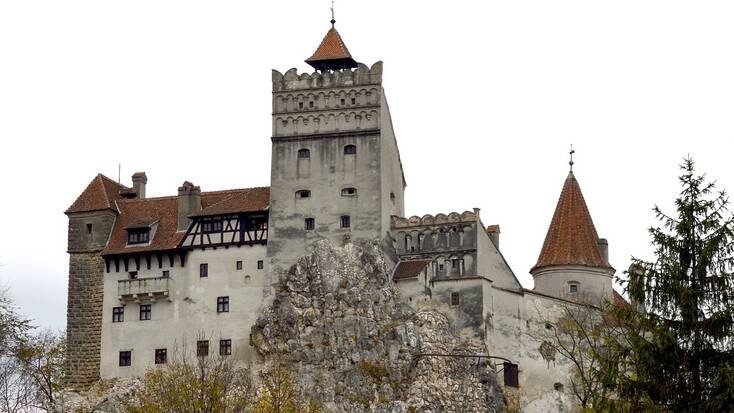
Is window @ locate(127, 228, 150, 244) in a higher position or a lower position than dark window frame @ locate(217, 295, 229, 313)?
higher

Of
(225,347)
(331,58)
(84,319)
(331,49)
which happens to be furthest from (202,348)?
(331,49)

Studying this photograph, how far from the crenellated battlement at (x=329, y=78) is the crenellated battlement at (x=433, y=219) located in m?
7.19

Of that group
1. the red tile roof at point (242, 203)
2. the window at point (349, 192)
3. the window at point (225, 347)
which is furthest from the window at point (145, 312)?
the window at point (349, 192)

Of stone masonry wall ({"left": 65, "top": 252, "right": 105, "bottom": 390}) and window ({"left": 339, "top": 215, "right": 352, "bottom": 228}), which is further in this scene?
stone masonry wall ({"left": 65, "top": 252, "right": 105, "bottom": 390})

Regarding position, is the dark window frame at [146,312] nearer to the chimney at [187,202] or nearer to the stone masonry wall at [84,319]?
the stone masonry wall at [84,319]

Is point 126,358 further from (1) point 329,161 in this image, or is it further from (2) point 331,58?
(2) point 331,58

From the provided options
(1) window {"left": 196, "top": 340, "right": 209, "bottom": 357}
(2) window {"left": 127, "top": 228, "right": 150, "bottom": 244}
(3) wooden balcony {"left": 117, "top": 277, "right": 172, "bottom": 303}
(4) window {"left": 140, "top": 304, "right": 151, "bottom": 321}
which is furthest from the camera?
(2) window {"left": 127, "top": 228, "right": 150, "bottom": 244}

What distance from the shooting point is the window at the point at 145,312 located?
215 ft

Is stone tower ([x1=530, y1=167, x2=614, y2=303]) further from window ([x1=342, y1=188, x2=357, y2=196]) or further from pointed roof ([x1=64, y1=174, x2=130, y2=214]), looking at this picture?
pointed roof ([x1=64, y1=174, x2=130, y2=214])

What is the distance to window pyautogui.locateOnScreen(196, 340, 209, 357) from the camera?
6375cm

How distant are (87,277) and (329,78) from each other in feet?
53.1

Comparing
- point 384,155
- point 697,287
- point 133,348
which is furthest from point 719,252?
point 133,348

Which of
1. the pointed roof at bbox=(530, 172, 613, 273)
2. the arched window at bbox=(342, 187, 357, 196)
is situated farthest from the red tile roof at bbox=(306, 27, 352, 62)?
the pointed roof at bbox=(530, 172, 613, 273)

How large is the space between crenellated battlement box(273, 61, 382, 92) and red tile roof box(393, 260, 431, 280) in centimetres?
950
